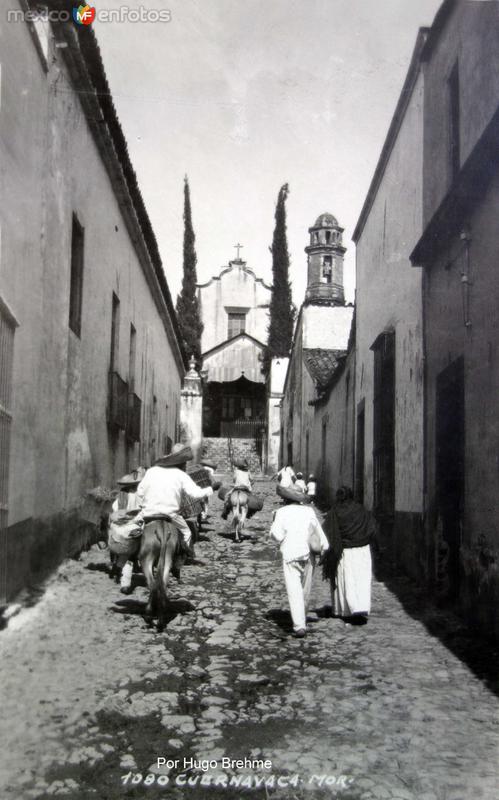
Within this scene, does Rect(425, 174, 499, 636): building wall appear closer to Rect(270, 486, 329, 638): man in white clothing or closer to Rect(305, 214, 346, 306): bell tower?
Rect(270, 486, 329, 638): man in white clothing

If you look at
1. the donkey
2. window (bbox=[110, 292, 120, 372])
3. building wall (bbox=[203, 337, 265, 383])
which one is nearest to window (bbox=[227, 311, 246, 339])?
building wall (bbox=[203, 337, 265, 383])

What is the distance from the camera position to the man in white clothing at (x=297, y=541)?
6.77m

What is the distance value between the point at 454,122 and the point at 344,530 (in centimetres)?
450

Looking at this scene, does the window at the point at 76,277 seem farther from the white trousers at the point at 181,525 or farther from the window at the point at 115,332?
the white trousers at the point at 181,525

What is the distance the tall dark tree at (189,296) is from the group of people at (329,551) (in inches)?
1484

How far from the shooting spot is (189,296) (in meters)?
45.6

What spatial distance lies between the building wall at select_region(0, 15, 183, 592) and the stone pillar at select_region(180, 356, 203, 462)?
15.8 m

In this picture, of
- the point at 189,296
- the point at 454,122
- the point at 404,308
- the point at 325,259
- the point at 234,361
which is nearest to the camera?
the point at 454,122

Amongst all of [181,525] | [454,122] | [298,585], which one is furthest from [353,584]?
[454,122]

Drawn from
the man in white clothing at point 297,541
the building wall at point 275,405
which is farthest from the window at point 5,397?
the building wall at point 275,405

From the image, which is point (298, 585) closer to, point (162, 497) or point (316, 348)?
point (162, 497)

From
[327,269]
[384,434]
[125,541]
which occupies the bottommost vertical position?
[125,541]

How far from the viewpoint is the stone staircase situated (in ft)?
113

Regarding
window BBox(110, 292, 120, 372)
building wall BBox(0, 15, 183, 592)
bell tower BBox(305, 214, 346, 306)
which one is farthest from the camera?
bell tower BBox(305, 214, 346, 306)
